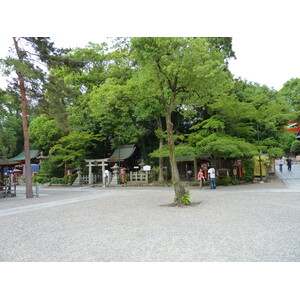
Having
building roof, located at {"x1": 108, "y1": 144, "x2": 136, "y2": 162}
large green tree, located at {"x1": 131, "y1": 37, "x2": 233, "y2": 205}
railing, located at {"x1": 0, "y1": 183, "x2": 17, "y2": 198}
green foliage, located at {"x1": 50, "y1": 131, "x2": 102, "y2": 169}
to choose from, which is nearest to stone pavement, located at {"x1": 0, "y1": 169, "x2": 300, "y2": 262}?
large green tree, located at {"x1": 131, "y1": 37, "x2": 233, "y2": 205}

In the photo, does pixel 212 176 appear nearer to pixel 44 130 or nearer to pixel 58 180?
pixel 58 180

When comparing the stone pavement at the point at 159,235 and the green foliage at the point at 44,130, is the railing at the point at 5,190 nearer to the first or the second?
the stone pavement at the point at 159,235

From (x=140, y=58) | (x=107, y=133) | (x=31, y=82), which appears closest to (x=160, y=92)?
(x=140, y=58)

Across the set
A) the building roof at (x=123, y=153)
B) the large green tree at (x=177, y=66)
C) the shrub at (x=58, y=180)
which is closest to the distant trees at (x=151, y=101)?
the large green tree at (x=177, y=66)

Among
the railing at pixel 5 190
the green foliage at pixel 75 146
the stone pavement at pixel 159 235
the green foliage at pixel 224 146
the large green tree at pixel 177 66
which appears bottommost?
the stone pavement at pixel 159 235

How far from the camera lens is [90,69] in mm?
26516

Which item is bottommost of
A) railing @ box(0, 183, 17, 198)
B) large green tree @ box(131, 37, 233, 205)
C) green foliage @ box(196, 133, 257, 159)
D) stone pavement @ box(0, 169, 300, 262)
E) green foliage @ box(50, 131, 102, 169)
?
stone pavement @ box(0, 169, 300, 262)

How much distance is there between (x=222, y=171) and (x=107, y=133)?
12.3 m

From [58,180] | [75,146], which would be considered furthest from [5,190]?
[58,180]

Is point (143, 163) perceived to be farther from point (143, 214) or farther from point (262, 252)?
point (262, 252)

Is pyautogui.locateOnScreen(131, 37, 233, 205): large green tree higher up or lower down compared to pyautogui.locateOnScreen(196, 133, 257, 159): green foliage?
higher up

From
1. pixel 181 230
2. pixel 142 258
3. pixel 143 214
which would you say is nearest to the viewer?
pixel 142 258

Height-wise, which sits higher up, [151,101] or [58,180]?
[151,101]

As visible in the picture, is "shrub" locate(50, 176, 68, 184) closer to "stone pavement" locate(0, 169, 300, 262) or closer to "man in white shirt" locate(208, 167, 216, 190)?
"man in white shirt" locate(208, 167, 216, 190)
